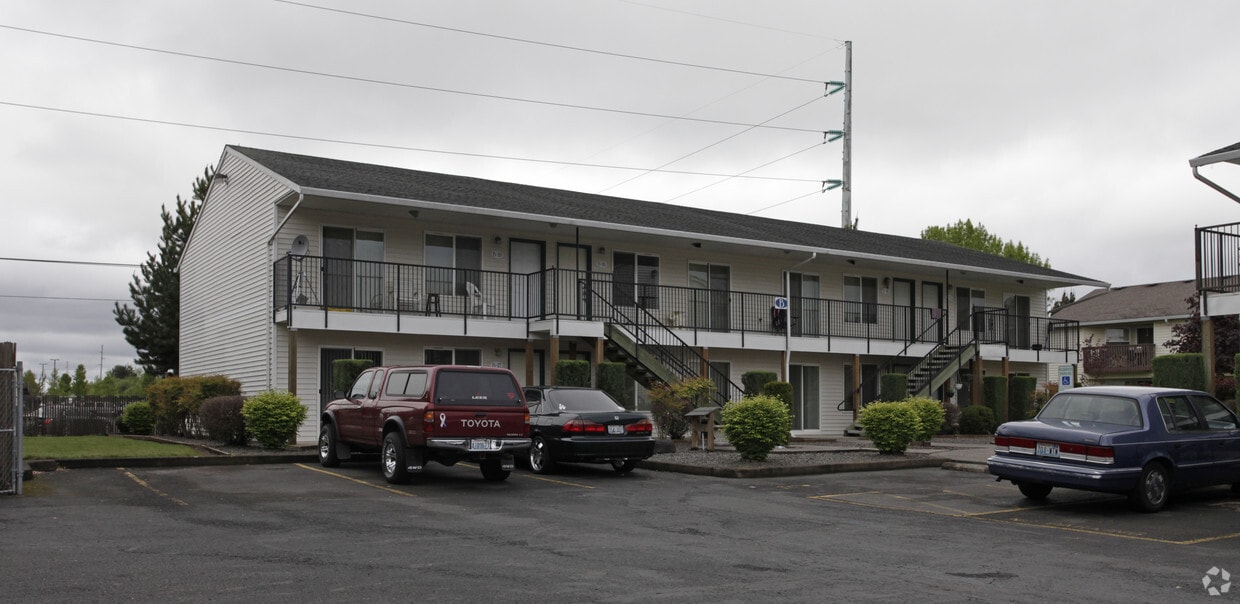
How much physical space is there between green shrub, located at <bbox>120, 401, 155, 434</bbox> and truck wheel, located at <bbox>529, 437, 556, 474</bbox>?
17.9 m

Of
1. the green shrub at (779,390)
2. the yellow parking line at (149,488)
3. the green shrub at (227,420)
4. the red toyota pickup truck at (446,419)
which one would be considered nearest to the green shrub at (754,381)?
the green shrub at (779,390)

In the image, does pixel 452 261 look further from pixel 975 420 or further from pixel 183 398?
pixel 975 420

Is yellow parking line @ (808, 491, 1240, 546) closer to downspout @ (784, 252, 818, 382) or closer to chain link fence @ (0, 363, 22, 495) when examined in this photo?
chain link fence @ (0, 363, 22, 495)

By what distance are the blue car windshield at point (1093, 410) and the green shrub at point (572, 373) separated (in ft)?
34.6

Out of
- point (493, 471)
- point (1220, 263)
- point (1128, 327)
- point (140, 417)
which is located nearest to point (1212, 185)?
point (1220, 263)

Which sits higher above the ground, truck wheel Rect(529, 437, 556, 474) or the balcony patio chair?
the balcony patio chair

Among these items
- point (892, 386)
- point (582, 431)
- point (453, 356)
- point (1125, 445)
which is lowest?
point (582, 431)

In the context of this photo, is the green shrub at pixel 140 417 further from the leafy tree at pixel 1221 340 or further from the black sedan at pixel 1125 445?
the leafy tree at pixel 1221 340

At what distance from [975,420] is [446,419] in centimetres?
1950

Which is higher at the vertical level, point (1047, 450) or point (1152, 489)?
point (1047, 450)

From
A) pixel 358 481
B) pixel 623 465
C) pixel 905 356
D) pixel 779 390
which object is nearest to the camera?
pixel 358 481

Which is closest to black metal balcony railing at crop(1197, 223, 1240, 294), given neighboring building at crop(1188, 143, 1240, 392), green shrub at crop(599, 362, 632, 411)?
neighboring building at crop(1188, 143, 1240, 392)

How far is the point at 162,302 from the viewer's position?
134ft

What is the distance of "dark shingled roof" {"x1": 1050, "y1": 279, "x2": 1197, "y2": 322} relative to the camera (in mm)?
49062
